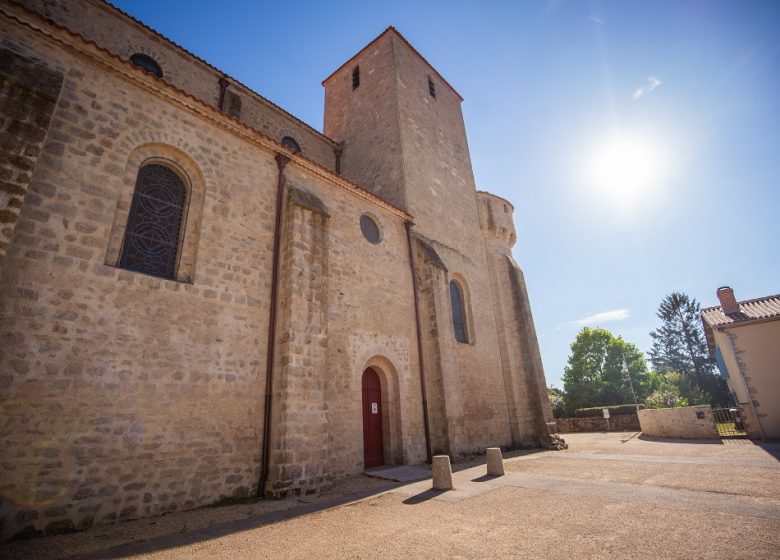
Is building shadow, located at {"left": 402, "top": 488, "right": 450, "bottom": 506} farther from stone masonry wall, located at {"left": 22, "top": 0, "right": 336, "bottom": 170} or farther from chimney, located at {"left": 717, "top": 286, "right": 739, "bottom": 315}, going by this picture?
chimney, located at {"left": 717, "top": 286, "right": 739, "bottom": 315}

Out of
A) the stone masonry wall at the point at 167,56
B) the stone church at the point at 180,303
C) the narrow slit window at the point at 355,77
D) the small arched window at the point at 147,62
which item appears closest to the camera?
the stone church at the point at 180,303

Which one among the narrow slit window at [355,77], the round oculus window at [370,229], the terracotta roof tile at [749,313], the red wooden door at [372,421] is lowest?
the red wooden door at [372,421]

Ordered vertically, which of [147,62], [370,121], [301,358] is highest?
[370,121]

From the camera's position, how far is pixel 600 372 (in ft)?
126

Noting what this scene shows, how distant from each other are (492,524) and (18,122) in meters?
8.18

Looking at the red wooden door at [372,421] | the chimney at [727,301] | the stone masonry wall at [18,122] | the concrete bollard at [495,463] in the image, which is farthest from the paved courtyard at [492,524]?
the chimney at [727,301]

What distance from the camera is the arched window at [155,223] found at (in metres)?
6.28

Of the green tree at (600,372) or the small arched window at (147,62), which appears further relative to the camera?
the green tree at (600,372)

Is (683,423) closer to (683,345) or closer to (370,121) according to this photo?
(370,121)

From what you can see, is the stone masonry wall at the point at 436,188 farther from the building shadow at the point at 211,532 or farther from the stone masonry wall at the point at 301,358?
the building shadow at the point at 211,532

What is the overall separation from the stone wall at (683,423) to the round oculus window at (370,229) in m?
13.6

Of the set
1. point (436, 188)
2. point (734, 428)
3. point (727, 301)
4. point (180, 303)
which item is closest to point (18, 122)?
point (180, 303)

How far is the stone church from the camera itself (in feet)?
15.9

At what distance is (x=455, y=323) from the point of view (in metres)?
13.3
